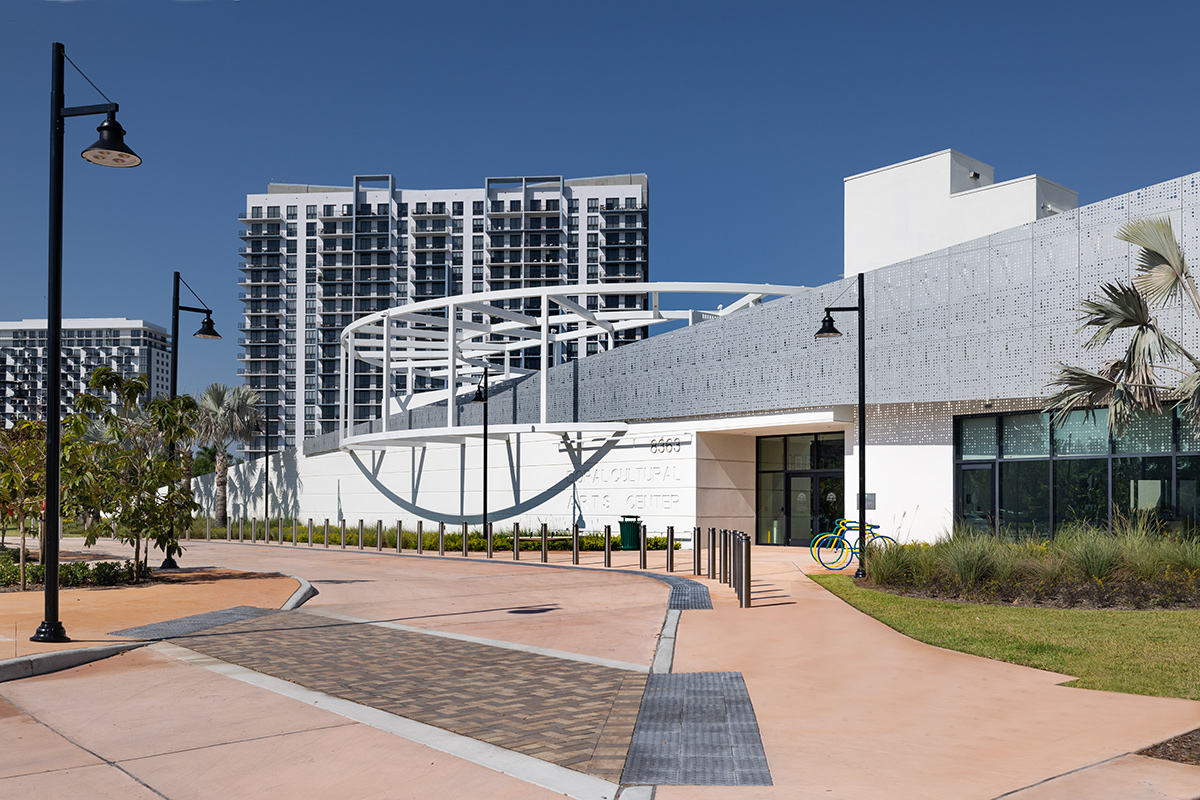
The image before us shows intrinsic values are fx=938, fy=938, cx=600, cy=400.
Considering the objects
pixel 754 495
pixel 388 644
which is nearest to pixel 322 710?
pixel 388 644

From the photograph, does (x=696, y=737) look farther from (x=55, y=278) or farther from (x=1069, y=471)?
(x=1069, y=471)

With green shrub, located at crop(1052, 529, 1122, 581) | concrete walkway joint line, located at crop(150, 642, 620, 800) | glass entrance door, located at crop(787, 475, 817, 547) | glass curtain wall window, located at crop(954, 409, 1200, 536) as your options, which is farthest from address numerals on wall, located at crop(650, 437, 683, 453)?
concrete walkway joint line, located at crop(150, 642, 620, 800)

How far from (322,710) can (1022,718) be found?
204 inches

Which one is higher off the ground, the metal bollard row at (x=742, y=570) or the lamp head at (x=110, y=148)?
the lamp head at (x=110, y=148)

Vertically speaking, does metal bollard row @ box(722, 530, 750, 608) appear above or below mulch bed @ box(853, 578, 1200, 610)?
above

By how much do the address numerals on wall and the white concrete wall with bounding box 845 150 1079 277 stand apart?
1467cm

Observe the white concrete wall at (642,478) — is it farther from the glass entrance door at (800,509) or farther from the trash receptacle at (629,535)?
the trash receptacle at (629,535)

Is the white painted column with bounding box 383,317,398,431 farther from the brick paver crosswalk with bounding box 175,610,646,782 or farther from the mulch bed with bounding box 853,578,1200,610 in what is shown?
the mulch bed with bounding box 853,578,1200,610

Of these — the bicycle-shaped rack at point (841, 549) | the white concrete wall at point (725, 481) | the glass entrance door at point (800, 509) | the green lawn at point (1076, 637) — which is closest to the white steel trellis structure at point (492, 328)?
the white concrete wall at point (725, 481)

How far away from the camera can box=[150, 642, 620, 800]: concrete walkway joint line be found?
5.26 meters

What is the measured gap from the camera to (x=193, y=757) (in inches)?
231

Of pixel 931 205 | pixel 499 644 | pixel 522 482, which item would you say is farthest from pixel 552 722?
pixel 931 205

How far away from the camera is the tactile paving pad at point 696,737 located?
5.50 m

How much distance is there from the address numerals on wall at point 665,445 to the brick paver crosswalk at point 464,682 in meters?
16.9
